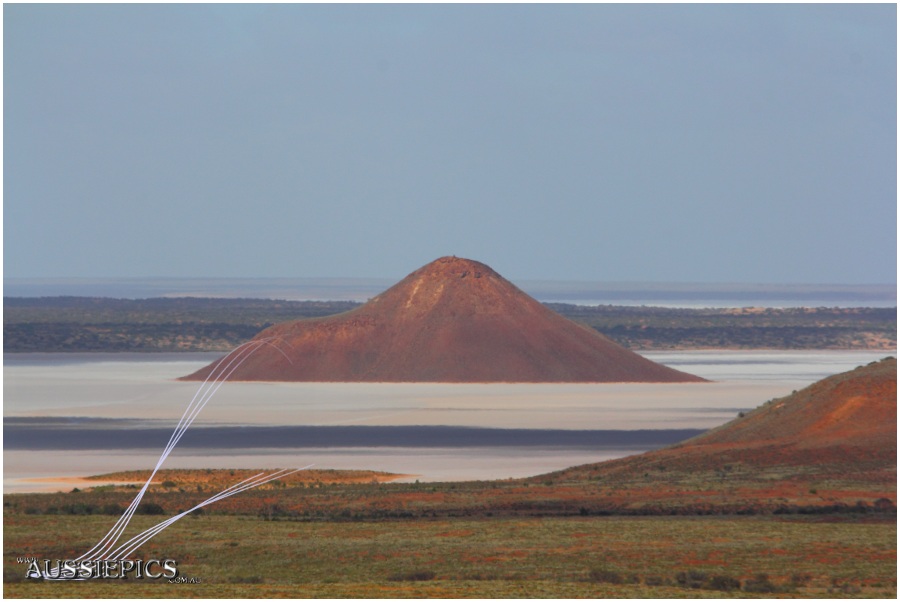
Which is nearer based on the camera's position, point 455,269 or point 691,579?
point 691,579

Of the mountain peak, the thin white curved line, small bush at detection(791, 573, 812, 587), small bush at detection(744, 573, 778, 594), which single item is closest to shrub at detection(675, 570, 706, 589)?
small bush at detection(744, 573, 778, 594)

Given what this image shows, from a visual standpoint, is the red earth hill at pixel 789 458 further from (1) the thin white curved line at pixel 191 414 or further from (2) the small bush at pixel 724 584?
(1) the thin white curved line at pixel 191 414

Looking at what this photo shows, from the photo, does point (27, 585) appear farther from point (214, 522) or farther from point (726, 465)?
point (726, 465)

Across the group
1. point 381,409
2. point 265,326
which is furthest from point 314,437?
point 265,326

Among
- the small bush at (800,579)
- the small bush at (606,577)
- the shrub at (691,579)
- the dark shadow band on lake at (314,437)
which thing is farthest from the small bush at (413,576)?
the dark shadow band on lake at (314,437)

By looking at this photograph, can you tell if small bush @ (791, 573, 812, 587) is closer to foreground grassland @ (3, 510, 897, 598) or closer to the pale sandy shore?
foreground grassland @ (3, 510, 897, 598)

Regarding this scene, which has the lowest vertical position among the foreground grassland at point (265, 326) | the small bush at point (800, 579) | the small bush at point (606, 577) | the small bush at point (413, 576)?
the small bush at point (413, 576)

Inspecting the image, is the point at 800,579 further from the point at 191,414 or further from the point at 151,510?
the point at 191,414
